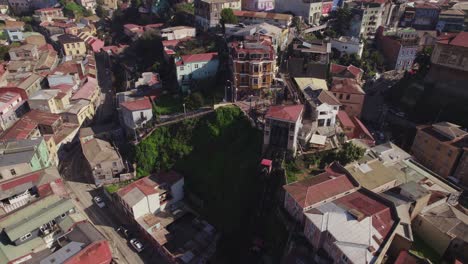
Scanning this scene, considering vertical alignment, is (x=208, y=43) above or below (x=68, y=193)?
above

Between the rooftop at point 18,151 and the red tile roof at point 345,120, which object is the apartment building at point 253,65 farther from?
the rooftop at point 18,151

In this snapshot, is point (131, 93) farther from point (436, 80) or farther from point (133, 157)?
point (436, 80)

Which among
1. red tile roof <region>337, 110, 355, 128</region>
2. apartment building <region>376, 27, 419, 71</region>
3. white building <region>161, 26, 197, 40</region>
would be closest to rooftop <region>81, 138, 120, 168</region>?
white building <region>161, 26, 197, 40</region>

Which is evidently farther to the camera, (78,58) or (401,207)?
(78,58)

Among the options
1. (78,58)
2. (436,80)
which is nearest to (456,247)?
(436,80)

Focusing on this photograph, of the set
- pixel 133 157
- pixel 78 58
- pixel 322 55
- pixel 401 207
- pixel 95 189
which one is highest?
pixel 322 55

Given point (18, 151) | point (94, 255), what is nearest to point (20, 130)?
point (18, 151)
